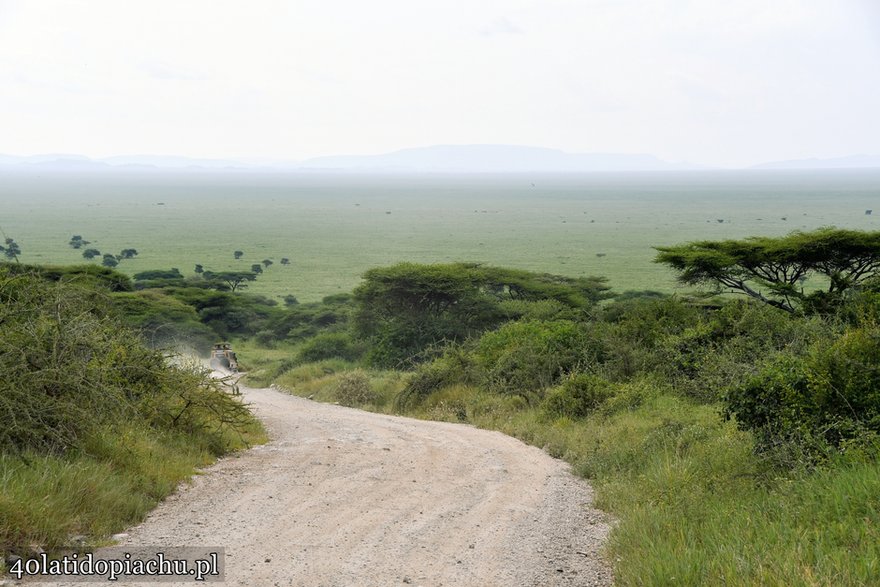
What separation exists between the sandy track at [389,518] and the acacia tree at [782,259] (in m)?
13.4

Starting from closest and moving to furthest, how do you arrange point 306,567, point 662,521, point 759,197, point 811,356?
1. point 306,567
2. point 662,521
3. point 811,356
4. point 759,197

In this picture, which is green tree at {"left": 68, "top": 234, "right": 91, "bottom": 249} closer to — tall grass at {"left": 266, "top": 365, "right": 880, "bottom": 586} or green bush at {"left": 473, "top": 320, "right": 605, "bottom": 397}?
green bush at {"left": 473, "top": 320, "right": 605, "bottom": 397}

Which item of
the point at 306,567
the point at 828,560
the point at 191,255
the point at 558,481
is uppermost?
the point at 828,560

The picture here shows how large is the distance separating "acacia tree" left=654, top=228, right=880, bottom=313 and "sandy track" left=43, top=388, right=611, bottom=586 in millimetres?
13391

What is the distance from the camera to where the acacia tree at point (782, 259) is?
22969 millimetres

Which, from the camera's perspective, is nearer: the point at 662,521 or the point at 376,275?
the point at 662,521

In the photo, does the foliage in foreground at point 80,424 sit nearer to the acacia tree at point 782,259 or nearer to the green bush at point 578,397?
the green bush at point 578,397

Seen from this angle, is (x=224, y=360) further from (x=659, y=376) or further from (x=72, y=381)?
(x=72, y=381)

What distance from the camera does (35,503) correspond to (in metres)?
6.96

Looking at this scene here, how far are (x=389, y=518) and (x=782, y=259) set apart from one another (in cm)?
1873

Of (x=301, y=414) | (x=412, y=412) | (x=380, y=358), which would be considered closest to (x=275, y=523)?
(x=301, y=414)

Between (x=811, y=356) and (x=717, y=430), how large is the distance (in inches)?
71.4

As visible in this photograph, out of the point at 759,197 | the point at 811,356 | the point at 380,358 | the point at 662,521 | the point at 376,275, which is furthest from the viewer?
the point at 759,197

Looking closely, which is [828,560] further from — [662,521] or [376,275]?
[376,275]
